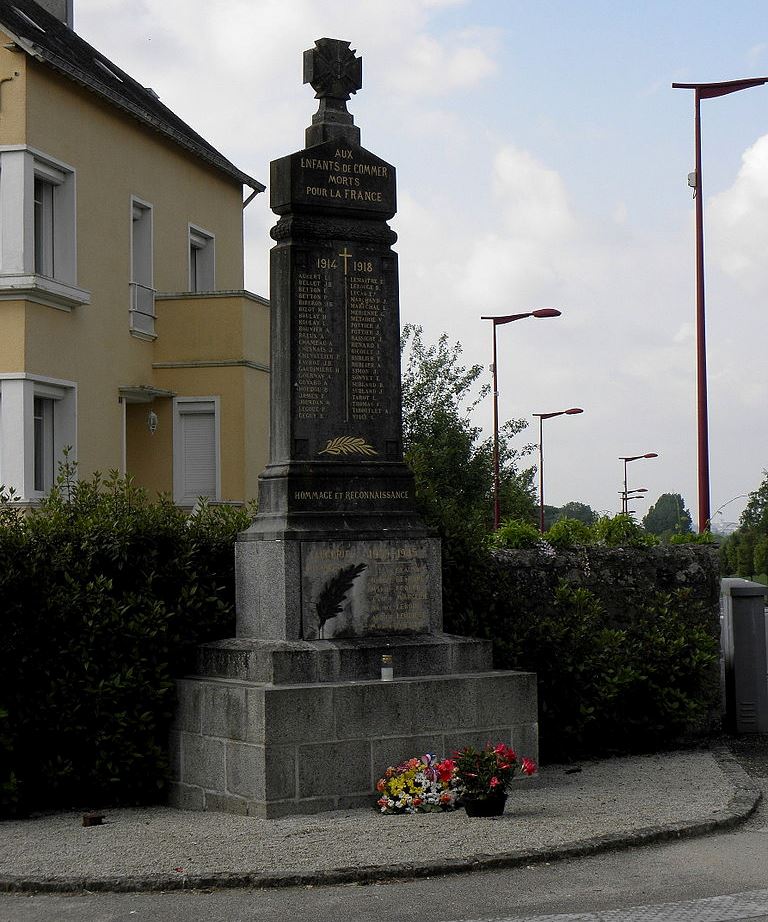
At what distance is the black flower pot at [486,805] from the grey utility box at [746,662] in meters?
5.19

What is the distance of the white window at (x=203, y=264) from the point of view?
27859mm

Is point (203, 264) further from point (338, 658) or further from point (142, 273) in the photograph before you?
point (338, 658)

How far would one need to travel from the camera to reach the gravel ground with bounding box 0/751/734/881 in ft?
26.6

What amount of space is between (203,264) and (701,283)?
1056cm

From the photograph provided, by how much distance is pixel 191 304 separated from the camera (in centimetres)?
2483

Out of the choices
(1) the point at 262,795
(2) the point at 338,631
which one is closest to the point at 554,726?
(2) the point at 338,631

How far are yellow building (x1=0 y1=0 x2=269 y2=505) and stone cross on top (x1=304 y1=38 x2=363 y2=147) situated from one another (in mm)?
10144

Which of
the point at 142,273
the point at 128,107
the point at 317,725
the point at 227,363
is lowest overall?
the point at 317,725

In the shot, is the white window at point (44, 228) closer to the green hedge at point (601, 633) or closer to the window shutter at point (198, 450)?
Result: the window shutter at point (198, 450)

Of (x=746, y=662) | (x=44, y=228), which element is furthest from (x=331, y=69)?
(x=44, y=228)

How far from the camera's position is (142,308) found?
24750 mm

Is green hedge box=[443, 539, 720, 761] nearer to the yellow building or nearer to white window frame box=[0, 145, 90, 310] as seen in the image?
the yellow building

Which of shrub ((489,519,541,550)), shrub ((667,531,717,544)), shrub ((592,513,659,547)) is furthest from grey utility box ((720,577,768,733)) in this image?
shrub ((489,519,541,550))

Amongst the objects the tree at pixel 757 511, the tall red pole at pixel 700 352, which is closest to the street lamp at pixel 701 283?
the tall red pole at pixel 700 352
